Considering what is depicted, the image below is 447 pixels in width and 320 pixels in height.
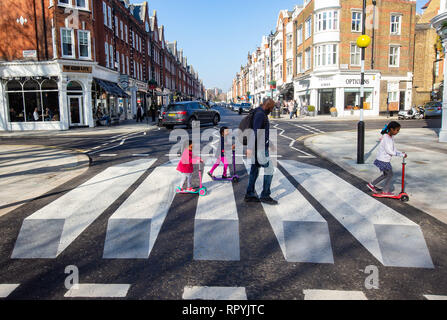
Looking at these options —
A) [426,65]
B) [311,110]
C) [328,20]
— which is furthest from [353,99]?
[426,65]

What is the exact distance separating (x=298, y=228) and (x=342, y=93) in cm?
3314

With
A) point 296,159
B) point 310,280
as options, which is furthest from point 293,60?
point 310,280

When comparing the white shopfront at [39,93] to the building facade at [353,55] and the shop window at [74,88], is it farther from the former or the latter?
the building facade at [353,55]

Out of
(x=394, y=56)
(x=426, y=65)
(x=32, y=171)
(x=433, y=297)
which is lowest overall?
(x=433, y=297)

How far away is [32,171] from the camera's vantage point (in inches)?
331

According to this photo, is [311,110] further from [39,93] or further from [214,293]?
[214,293]

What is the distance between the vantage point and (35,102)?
961 inches

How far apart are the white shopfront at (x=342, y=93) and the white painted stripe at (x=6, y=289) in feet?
116

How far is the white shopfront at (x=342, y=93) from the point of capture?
34.4 m

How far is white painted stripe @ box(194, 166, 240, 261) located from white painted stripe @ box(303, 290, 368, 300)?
0.97m

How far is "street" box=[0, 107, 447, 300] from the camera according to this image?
3129mm

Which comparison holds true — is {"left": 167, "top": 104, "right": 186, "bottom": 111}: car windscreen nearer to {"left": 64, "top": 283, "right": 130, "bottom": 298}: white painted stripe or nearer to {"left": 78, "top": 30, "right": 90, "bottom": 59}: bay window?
{"left": 78, "top": 30, "right": 90, "bottom": 59}: bay window

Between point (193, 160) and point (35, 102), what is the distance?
75.5 ft

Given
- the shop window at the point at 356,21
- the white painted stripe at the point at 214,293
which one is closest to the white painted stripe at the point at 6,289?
the white painted stripe at the point at 214,293
